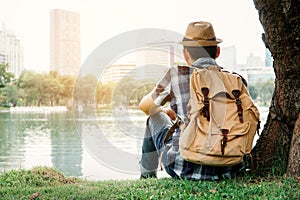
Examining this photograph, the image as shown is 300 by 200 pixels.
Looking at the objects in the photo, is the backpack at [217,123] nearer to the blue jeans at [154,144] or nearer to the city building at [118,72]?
the blue jeans at [154,144]

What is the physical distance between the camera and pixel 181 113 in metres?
1.91

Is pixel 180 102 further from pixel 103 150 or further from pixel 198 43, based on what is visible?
pixel 103 150

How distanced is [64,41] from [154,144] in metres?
21.7

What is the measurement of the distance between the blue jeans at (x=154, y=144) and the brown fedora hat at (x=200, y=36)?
380mm

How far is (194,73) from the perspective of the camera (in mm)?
1804

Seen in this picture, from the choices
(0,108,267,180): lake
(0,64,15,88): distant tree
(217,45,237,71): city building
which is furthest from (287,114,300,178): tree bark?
(0,64,15,88): distant tree

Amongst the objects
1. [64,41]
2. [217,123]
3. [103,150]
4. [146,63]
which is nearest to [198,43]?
[217,123]

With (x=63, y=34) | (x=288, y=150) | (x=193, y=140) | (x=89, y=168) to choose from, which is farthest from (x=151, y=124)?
(x=63, y=34)

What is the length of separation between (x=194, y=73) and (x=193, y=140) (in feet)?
0.90

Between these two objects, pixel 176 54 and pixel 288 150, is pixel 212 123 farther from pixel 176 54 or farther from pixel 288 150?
pixel 176 54

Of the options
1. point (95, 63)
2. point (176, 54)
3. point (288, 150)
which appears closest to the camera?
point (288, 150)

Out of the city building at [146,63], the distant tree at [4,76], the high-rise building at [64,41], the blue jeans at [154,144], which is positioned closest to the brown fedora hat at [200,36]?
the blue jeans at [154,144]

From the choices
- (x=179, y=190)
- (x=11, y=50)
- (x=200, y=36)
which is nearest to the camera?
(x=179, y=190)

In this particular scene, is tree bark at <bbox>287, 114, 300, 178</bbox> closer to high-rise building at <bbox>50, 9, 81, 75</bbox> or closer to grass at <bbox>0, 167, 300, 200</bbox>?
grass at <bbox>0, 167, 300, 200</bbox>
